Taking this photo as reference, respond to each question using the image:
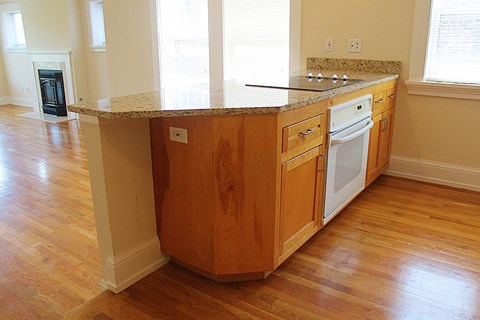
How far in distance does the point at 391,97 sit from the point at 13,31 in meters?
7.51

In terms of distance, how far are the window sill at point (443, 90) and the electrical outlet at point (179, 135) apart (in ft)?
7.47

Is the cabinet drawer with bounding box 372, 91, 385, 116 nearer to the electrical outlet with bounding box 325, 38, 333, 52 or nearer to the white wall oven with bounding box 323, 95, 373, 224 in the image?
the white wall oven with bounding box 323, 95, 373, 224

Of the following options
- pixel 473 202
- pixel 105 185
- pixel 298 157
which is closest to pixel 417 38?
pixel 473 202

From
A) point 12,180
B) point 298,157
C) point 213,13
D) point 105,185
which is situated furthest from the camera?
point 213,13

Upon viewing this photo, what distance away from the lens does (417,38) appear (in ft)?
10.6

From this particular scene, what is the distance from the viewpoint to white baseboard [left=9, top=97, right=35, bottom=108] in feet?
25.3

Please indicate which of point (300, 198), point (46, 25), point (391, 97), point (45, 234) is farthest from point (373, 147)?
point (46, 25)

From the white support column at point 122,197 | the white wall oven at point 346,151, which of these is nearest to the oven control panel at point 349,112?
the white wall oven at point 346,151

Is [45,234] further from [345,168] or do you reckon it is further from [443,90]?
[443,90]

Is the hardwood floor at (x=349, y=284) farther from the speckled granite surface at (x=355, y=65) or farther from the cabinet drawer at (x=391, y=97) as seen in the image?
the speckled granite surface at (x=355, y=65)

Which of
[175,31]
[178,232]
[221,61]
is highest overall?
[175,31]

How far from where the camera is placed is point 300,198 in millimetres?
2152

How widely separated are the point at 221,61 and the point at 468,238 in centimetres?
292

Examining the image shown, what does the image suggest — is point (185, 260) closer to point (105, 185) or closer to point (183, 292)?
point (183, 292)
